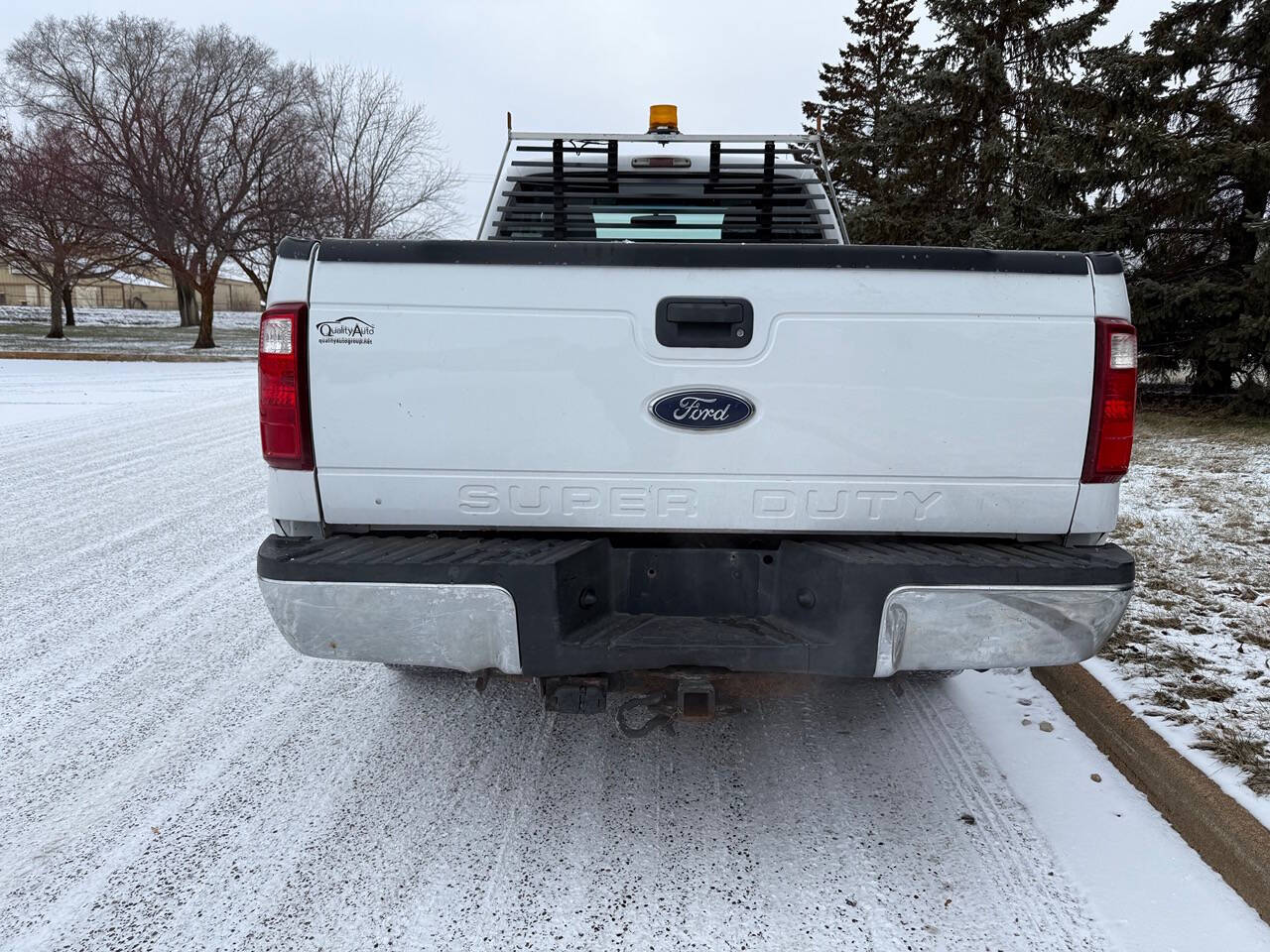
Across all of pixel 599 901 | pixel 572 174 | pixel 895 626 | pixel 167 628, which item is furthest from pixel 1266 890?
pixel 167 628

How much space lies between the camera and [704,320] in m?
2.38

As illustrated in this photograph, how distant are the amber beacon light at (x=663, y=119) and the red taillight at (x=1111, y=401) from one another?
2.98 meters

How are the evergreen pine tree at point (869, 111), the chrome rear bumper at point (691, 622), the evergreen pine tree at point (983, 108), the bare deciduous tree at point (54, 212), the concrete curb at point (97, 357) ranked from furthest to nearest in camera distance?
the bare deciduous tree at point (54, 212)
the concrete curb at point (97, 357)
the evergreen pine tree at point (869, 111)
the evergreen pine tree at point (983, 108)
the chrome rear bumper at point (691, 622)

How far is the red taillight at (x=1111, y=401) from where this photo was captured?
7.75 ft

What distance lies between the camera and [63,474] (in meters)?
8.15

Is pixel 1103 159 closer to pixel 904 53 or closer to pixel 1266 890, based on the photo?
pixel 1266 890

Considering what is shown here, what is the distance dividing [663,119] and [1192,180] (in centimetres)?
1007

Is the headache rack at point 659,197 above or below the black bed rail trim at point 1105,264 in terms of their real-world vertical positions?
above

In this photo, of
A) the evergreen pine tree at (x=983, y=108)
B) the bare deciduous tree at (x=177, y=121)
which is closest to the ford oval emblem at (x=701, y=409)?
the evergreen pine tree at (x=983, y=108)

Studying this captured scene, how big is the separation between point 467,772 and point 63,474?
7094 millimetres

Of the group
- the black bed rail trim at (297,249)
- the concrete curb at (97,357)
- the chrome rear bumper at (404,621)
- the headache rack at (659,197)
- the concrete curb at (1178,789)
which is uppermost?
the headache rack at (659,197)

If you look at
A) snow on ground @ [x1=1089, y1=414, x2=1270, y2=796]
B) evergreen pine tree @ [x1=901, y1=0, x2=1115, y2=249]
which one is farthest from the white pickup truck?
evergreen pine tree @ [x1=901, y1=0, x2=1115, y2=249]

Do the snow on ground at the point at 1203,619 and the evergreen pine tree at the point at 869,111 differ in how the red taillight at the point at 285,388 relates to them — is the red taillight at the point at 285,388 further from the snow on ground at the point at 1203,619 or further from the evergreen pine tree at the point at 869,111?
the evergreen pine tree at the point at 869,111

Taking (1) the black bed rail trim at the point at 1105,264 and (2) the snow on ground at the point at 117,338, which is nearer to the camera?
(1) the black bed rail trim at the point at 1105,264
